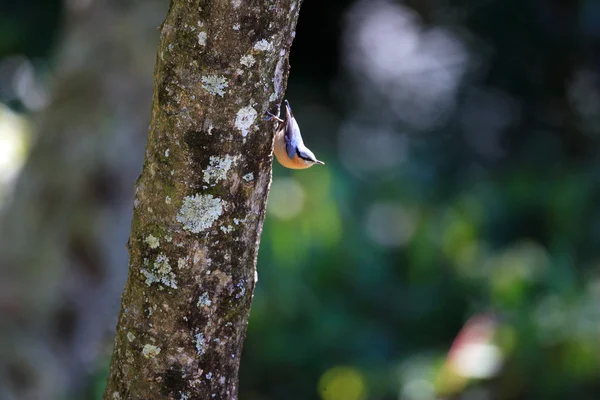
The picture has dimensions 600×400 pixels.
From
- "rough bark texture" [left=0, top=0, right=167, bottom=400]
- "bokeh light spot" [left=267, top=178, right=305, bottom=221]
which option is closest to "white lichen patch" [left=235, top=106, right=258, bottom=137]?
"bokeh light spot" [left=267, top=178, right=305, bottom=221]

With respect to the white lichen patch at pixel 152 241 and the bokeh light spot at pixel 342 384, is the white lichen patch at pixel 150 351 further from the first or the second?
the bokeh light spot at pixel 342 384

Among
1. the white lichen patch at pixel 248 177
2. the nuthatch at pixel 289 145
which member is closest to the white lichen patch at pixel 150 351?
the white lichen patch at pixel 248 177

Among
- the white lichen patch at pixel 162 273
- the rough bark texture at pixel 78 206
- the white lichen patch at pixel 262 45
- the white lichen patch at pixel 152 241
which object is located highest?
the rough bark texture at pixel 78 206

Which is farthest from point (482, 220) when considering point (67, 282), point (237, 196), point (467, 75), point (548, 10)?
point (237, 196)

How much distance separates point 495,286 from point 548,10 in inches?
113

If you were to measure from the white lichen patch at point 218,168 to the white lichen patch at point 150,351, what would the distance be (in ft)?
1.04

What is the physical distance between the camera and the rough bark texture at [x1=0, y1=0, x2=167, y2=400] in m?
5.21

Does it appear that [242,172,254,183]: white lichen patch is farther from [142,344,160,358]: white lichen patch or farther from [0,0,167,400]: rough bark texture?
[0,0,167,400]: rough bark texture

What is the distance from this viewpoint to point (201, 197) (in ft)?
3.98

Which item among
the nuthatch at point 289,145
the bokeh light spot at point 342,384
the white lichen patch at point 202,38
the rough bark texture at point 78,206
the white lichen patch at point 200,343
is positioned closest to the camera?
the white lichen patch at point 202,38

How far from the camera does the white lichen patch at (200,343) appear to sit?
1.28 m

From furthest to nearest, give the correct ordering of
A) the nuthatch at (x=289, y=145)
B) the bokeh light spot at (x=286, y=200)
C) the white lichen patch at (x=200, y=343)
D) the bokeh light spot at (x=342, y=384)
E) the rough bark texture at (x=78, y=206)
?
1. the rough bark texture at (x=78, y=206)
2. the bokeh light spot at (x=286, y=200)
3. the bokeh light spot at (x=342, y=384)
4. the nuthatch at (x=289, y=145)
5. the white lichen patch at (x=200, y=343)

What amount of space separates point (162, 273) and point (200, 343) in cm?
15

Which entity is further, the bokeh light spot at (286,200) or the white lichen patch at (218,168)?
the bokeh light spot at (286,200)
